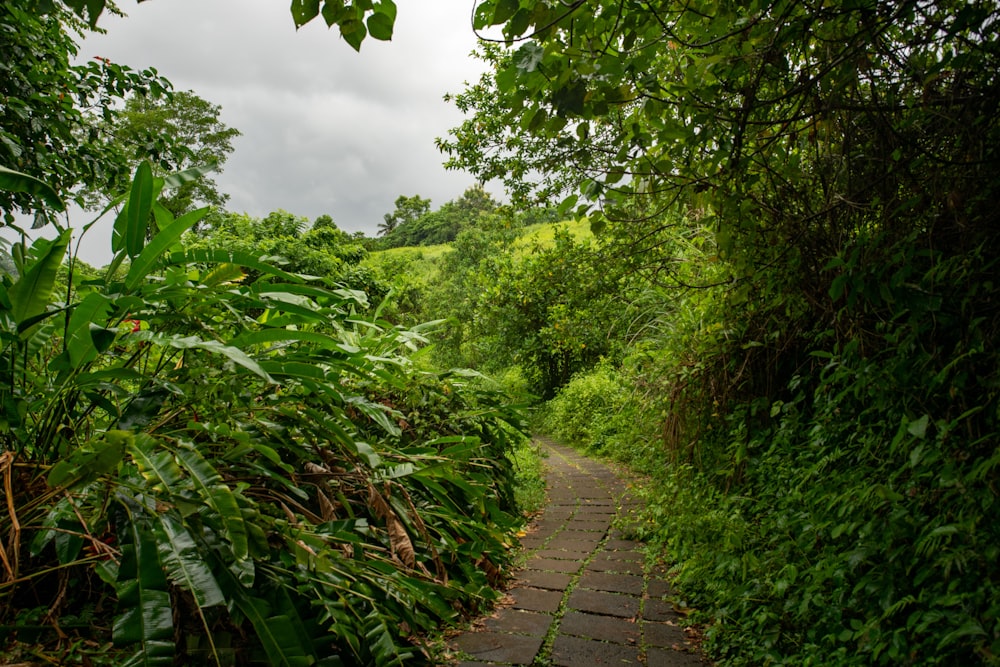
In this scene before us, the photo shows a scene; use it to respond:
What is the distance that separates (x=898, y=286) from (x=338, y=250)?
949 cm

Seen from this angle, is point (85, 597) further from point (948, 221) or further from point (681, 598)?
point (948, 221)

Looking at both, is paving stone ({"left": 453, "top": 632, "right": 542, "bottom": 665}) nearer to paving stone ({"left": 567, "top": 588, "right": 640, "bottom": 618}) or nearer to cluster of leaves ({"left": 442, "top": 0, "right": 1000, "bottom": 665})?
paving stone ({"left": 567, "top": 588, "right": 640, "bottom": 618})

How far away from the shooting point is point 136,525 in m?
1.49

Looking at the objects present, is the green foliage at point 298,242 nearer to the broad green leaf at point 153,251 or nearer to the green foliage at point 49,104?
the green foliage at point 49,104

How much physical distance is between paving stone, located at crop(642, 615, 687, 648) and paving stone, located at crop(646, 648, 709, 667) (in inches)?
2.6

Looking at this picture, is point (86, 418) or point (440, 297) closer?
point (86, 418)

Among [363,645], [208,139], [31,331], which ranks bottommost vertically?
[363,645]

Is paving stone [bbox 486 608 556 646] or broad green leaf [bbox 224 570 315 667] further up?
broad green leaf [bbox 224 570 315 667]

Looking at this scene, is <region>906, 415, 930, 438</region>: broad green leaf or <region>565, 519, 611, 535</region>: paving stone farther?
<region>565, 519, 611, 535</region>: paving stone

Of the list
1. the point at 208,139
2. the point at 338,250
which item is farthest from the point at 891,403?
the point at 208,139

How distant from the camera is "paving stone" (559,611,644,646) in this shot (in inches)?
105

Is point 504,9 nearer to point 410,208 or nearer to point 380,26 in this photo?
point 380,26

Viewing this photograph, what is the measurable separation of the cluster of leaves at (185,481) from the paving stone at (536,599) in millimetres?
659

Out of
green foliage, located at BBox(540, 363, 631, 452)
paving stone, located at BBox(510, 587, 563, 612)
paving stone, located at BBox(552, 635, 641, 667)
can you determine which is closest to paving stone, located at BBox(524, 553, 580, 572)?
paving stone, located at BBox(510, 587, 563, 612)
